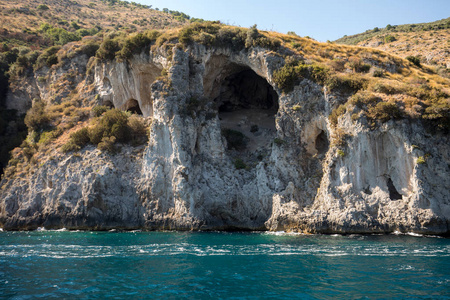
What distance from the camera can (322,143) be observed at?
4028 centimetres

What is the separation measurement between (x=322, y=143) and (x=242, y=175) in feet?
31.7

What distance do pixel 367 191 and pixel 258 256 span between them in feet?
53.2

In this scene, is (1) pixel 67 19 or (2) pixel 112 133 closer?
(2) pixel 112 133

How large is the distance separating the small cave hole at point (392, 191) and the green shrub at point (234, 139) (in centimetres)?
1713

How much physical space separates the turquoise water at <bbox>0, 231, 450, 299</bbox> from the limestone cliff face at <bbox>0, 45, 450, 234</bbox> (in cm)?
455

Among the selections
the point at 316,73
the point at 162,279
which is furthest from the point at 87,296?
the point at 316,73

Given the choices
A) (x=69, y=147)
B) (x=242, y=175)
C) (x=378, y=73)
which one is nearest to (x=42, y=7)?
(x=69, y=147)

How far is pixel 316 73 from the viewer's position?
3919cm

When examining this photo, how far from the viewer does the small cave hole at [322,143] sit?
39.5 meters

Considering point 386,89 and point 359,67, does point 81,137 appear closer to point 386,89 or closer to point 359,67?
point 359,67

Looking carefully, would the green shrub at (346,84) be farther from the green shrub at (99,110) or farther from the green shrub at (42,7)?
the green shrub at (42,7)

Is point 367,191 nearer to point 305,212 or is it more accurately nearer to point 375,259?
point 305,212

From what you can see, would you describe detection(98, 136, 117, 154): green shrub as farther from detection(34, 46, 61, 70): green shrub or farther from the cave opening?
detection(34, 46, 61, 70): green shrub

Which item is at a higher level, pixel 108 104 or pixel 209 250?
pixel 108 104
